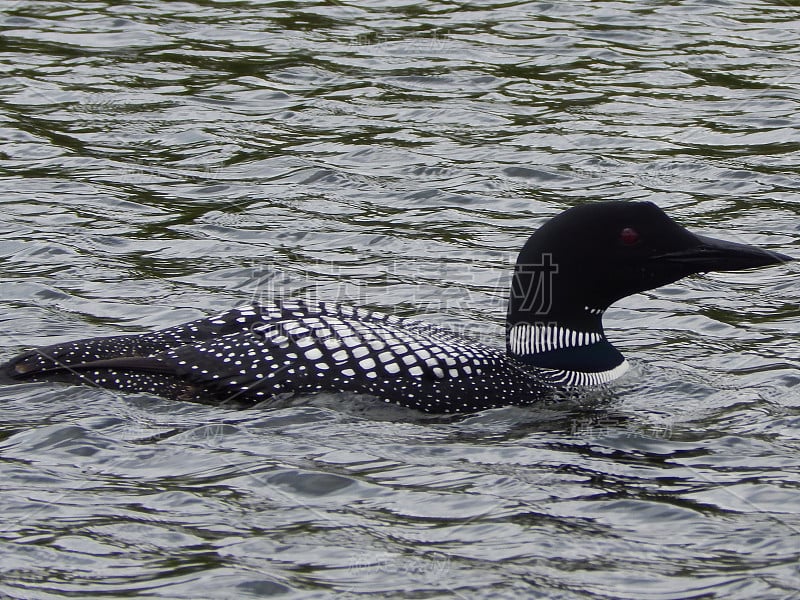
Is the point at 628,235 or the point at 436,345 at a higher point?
the point at 628,235

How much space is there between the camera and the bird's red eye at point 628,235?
19.8 feet

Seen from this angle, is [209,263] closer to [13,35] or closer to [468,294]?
[468,294]

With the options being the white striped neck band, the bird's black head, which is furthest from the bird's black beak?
the white striped neck band

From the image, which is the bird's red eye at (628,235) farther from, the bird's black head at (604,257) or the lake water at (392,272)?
the lake water at (392,272)

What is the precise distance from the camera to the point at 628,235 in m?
6.05

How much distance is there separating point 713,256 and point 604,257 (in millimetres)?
438

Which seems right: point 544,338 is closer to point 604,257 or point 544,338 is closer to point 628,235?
point 604,257

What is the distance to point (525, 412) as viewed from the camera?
5.85 m

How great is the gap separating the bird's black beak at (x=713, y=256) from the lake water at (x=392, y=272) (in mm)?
473

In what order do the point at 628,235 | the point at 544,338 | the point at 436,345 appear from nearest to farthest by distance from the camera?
1. the point at 436,345
2. the point at 628,235
3. the point at 544,338

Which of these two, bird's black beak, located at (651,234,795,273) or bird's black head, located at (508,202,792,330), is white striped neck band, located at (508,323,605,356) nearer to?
bird's black head, located at (508,202,792,330)

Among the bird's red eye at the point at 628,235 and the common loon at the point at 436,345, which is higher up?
the bird's red eye at the point at 628,235

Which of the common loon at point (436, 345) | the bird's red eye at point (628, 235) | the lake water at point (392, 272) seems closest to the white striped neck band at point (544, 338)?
the common loon at point (436, 345)

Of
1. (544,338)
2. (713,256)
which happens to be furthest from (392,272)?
(713,256)
